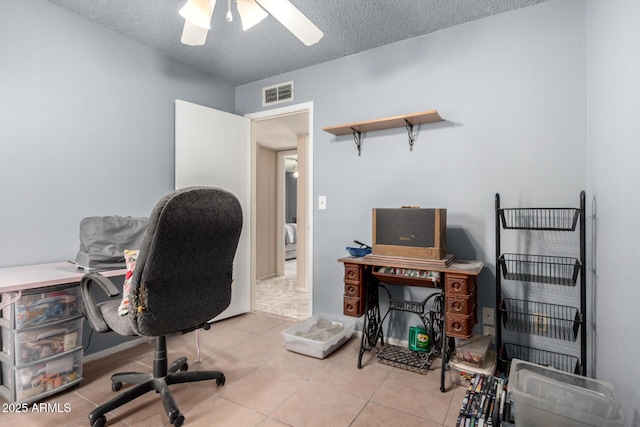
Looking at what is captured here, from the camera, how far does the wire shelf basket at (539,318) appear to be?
6.83ft

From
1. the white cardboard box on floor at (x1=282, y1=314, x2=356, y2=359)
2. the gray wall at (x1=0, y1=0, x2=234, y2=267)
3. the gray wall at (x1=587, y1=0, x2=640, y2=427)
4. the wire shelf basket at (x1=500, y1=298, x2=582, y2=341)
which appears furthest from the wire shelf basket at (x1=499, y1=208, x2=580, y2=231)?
the gray wall at (x1=0, y1=0, x2=234, y2=267)

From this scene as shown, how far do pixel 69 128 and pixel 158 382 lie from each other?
1.80m

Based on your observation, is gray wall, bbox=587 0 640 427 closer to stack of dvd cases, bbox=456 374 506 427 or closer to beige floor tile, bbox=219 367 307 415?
stack of dvd cases, bbox=456 374 506 427

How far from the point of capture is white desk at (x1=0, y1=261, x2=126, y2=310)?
161 cm

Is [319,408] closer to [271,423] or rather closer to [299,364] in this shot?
[271,423]

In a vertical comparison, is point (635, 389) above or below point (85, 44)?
below

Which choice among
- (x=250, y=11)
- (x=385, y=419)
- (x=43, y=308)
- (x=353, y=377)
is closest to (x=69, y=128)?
(x=43, y=308)

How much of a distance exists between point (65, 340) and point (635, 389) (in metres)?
2.72

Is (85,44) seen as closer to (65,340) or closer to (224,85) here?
(224,85)

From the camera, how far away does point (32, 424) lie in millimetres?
1636

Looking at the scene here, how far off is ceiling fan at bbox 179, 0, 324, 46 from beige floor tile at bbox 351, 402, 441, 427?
2.02m

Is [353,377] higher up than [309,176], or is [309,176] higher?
[309,176]

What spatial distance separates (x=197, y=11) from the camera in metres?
1.65

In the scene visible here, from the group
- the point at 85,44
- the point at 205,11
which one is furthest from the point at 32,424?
the point at 85,44
